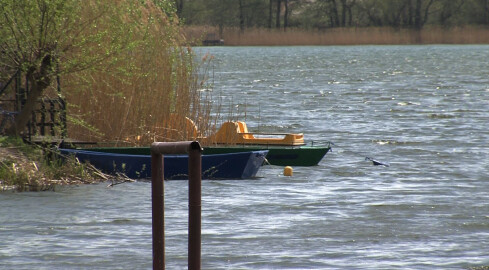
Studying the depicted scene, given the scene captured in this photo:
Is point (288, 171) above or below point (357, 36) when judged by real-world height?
below

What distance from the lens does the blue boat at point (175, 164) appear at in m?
18.5

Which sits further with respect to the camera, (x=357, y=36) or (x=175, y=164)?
(x=357, y=36)

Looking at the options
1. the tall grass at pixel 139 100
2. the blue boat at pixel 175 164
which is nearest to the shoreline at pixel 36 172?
the blue boat at pixel 175 164

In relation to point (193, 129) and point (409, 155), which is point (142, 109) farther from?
point (409, 155)

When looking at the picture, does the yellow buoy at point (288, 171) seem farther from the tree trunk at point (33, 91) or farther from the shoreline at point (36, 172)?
the tree trunk at point (33, 91)

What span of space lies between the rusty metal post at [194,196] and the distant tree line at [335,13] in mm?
92089

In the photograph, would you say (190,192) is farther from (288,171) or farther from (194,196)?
(288,171)

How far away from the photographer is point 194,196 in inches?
344

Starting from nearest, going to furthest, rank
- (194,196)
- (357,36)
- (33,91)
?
(194,196) → (33,91) → (357,36)

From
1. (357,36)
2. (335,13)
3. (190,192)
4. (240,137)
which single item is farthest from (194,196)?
(335,13)

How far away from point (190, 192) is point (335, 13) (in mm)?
101512

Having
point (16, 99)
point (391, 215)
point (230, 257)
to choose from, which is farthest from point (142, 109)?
point (230, 257)

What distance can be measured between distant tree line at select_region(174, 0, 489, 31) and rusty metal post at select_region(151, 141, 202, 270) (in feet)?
301

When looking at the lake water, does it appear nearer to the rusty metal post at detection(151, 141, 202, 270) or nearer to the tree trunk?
the tree trunk
